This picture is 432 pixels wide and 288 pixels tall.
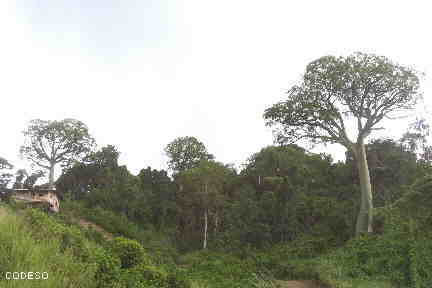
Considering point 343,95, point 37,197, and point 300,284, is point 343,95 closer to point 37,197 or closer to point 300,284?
point 300,284

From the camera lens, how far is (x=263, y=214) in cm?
2002

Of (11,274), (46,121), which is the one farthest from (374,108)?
(46,121)

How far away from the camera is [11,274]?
3.23 metres

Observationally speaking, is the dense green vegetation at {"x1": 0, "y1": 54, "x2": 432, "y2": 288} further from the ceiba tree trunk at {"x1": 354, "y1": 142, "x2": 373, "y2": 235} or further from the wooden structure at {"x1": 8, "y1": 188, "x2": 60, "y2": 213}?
the wooden structure at {"x1": 8, "y1": 188, "x2": 60, "y2": 213}

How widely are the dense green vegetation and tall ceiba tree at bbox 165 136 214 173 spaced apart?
110 millimetres

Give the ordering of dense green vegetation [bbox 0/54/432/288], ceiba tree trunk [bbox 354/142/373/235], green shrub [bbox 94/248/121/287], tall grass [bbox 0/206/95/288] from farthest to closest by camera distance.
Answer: ceiba tree trunk [bbox 354/142/373/235], dense green vegetation [bbox 0/54/432/288], green shrub [bbox 94/248/121/287], tall grass [bbox 0/206/95/288]

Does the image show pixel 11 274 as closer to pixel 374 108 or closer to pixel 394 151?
pixel 374 108

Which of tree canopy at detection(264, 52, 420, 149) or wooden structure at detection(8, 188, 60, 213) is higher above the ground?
tree canopy at detection(264, 52, 420, 149)

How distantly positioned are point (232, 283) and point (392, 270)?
5331 millimetres

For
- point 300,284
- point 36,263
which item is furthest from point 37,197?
point 300,284

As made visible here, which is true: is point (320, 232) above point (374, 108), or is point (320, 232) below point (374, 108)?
below

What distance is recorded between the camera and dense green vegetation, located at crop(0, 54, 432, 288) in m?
5.46

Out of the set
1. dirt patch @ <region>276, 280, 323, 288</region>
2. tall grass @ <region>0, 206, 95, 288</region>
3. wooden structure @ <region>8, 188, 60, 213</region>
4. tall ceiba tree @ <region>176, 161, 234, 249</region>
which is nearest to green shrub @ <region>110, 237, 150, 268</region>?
tall grass @ <region>0, 206, 95, 288</region>

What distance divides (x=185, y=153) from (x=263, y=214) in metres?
11.4
